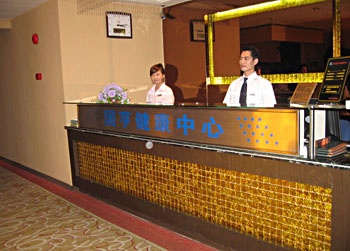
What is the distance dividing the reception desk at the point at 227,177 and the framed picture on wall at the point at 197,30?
6.99 ft

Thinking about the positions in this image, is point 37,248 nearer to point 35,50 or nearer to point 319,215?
point 319,215

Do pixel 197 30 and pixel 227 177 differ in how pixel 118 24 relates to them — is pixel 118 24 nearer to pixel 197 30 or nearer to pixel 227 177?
pixel 197 30

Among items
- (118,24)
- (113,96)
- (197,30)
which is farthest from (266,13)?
(113,96)

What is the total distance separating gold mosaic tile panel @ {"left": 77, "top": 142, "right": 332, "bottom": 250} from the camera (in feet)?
7.52

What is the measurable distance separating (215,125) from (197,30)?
3.11m

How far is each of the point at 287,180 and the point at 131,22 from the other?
3658 millimetres

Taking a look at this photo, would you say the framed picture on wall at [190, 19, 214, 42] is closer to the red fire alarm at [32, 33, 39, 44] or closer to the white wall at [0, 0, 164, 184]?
the white wall at [0, 0, 164, 184]

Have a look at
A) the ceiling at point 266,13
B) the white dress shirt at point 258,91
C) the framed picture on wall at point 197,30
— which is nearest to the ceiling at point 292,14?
the ceiling at point 266,13

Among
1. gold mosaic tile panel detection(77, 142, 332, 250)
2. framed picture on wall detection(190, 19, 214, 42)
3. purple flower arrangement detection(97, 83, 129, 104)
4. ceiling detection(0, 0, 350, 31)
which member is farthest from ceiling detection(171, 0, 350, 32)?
gold mosaic tile panel detection(77, 142, 332, 250)

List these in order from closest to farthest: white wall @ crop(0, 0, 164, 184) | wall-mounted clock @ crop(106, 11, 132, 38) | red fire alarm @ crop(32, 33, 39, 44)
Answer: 1. white wall @ crop(0, 0, 164, 184)
2. wall-mounted clock @ crop(106, 11, 132, 38)
3. red fire alarm @ crop(32, 33, 39, 44)

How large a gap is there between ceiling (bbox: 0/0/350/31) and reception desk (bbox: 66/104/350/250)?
2.14 metres

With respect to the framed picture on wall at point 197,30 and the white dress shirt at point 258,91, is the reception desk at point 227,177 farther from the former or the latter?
the framed picture on wall at point 197,30

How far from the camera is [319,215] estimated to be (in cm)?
225

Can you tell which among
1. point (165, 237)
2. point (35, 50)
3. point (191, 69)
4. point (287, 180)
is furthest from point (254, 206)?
point (35, 50)
